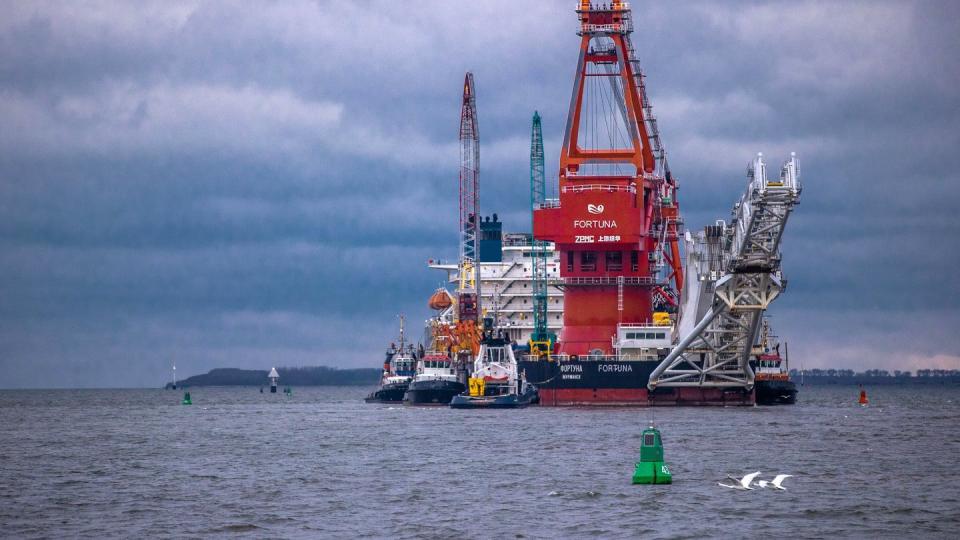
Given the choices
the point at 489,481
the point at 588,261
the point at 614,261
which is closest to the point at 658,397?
the point at 614,261

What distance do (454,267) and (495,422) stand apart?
206 ft

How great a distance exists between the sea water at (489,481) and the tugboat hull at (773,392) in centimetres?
1846

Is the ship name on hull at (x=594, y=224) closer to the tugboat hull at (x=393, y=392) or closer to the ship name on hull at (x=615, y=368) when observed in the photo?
the ship name on hull at (x=615, y=368)

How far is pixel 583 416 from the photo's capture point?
90.8 metres

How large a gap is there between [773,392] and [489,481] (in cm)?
6036

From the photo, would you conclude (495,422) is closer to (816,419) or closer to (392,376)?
(816,419)

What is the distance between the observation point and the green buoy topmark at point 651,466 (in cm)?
4666

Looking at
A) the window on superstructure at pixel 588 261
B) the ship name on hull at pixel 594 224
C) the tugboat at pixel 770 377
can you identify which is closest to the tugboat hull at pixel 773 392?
the tugboat at pixel 770 377

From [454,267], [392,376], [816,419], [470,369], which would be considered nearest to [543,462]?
[816,419]

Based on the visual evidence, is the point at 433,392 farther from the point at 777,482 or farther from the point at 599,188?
the point at 777,482

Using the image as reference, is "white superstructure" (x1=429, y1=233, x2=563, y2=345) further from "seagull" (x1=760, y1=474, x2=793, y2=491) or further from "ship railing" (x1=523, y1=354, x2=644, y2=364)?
"seagull" (x1=760, y1=474, x2=793, y2=491)

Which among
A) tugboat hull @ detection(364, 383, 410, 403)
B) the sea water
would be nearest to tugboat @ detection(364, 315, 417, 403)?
tugboat hull @ detection(364, 383, 410, 403)

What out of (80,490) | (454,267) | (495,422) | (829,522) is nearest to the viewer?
(829,522)

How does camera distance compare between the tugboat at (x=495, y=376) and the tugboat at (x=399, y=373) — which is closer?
the tugboat at (x=495, y=376)
